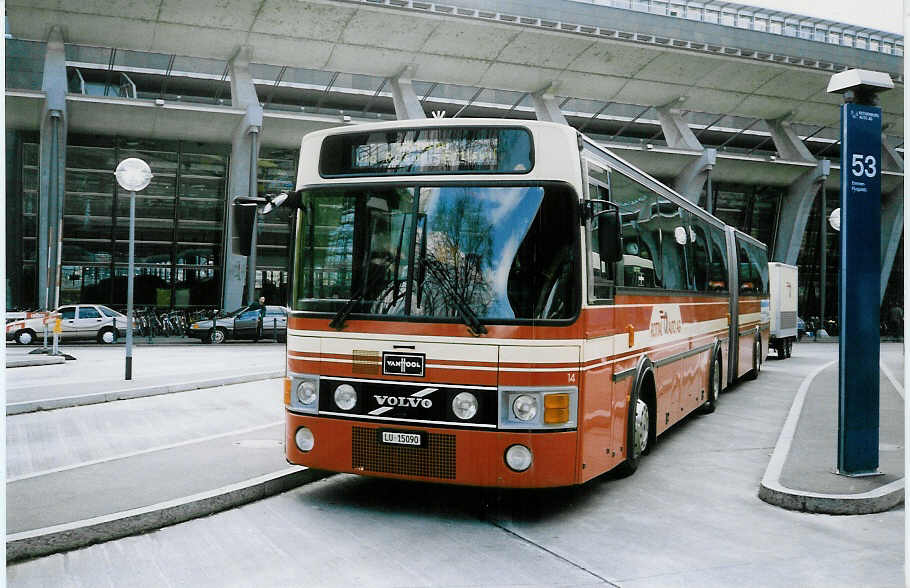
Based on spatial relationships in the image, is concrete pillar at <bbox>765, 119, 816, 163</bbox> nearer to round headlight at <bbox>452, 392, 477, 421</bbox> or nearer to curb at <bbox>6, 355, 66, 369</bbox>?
curb at <bbox>6, 355, 66, 369</bbox>

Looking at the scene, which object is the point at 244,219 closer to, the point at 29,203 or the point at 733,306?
the point at 733,306

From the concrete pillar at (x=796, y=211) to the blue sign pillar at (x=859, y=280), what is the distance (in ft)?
142

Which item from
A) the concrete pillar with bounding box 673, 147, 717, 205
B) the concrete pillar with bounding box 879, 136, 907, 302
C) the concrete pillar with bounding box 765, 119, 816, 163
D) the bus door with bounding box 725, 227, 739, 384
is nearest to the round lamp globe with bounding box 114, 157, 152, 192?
the bus door with bounding box 725, 227, 739, 384

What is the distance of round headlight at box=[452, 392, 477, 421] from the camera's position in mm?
6219

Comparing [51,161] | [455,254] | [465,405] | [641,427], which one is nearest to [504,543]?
[465,405]

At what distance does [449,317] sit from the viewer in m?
6.29

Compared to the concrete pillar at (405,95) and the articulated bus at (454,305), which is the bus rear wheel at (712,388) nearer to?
the articulated bus at (454,305)

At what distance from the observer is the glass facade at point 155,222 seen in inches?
1435

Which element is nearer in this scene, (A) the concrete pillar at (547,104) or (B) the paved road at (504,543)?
(B) the paved road at (504,543)

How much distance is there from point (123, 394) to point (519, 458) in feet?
31.7

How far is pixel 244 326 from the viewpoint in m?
31.8

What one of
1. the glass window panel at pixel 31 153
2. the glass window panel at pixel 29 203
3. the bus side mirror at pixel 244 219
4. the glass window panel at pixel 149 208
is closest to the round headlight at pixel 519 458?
the bus side mirror at pixel 244 219

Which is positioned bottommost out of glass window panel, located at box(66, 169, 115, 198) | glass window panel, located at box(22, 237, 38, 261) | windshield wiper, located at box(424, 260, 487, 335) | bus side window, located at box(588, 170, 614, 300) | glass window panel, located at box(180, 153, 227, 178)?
windshield wiper, located at box(424, 260, 487, 335)

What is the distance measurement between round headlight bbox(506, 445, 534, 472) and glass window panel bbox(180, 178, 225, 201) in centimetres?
3530
